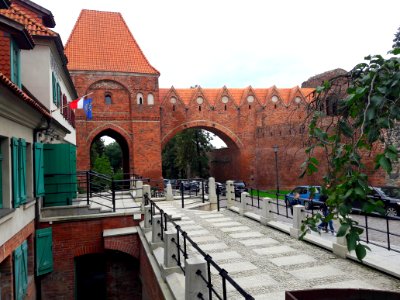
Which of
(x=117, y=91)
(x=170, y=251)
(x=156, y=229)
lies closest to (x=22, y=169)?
(x=156, y=229)

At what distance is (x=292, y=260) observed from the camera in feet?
23.0

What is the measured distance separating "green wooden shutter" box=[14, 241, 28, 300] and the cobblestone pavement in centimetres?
357

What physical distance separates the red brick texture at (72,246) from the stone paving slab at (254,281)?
189 inches

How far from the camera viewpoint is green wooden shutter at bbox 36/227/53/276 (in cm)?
937

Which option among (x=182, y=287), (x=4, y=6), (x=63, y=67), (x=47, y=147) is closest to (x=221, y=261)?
(x=182, y=287)

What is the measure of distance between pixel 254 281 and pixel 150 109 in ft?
72.0

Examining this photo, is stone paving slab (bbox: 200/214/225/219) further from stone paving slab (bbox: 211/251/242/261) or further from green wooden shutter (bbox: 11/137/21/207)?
green wooden shutter (bbox: 11/137/21/207)

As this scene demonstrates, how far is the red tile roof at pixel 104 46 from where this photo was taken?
25.3 m

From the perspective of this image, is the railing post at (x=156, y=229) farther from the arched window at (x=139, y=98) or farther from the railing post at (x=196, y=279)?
the arched window at (x=139, y=98)

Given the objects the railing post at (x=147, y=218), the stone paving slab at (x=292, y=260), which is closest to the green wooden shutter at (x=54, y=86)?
the railing post at (x=147, y=218)

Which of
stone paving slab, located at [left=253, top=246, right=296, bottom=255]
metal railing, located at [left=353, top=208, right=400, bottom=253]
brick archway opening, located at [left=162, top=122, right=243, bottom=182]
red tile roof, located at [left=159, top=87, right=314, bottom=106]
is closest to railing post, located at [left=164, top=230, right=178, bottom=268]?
stone paving slab, located at [left=253, top=246, right=296, bottom=255]

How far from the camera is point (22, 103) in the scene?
6.75m

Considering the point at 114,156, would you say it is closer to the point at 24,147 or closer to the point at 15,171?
the point at 24,147

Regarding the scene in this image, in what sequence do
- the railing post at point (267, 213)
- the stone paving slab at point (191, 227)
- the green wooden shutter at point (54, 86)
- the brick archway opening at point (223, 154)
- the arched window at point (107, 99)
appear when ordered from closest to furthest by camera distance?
the stone paving slab at point (191, 227) < the railing post at point (267, 213) < the green wooden shutter at point (54, 86) < the arched window at point (107, 99) < the brick archway opening at point (223, 154)
